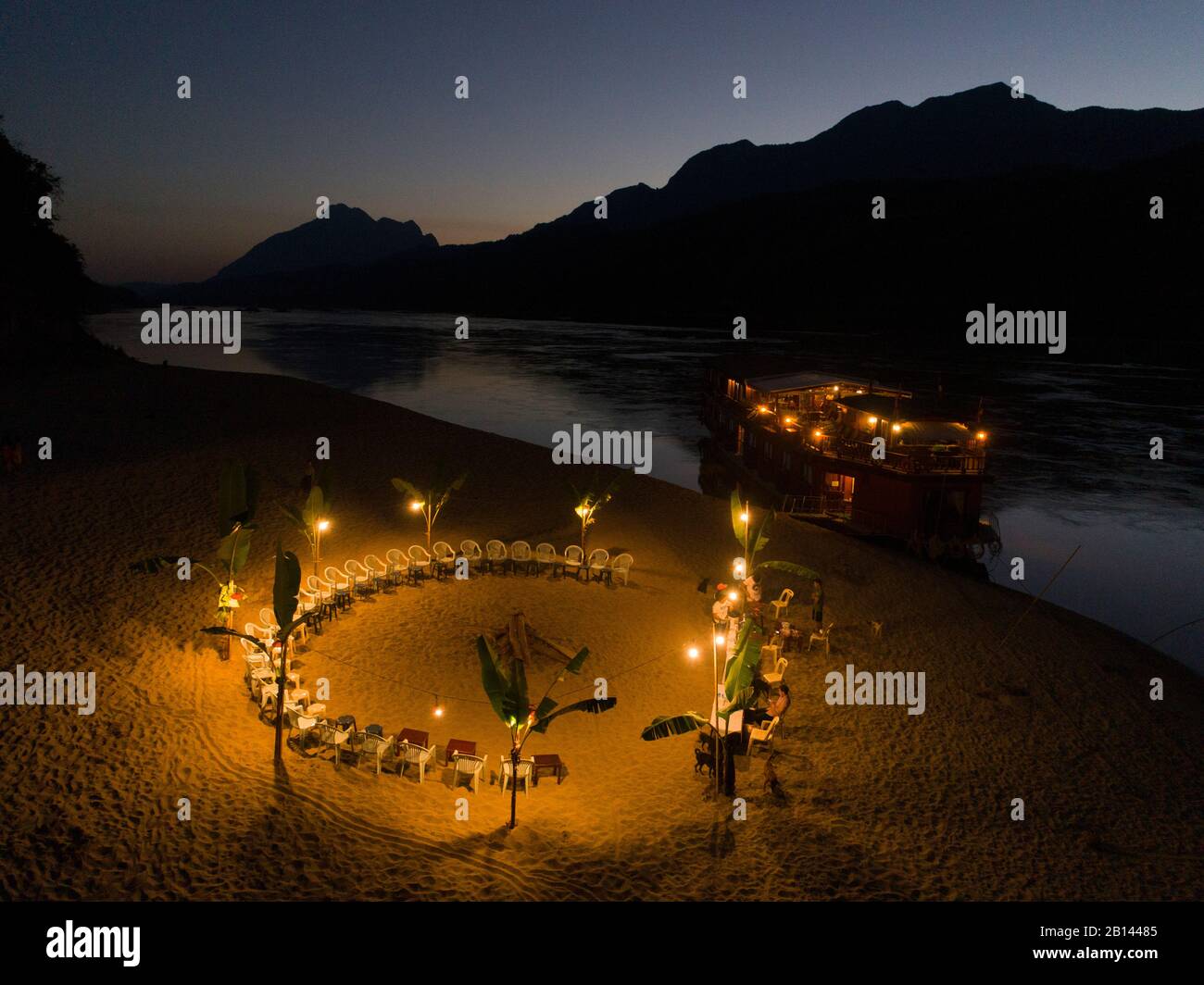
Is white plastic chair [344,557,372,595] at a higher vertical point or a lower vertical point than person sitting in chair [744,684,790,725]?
higher

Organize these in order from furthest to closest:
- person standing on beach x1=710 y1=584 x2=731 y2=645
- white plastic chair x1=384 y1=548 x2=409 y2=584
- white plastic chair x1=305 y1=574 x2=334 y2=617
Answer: white plastic chair x1=384 y1=548 x2=409 y2=584 < white plastic chair x1=305 y1=574 x2=334 y2=617 < person standing on beach x1=710 y1=584 x2=731 y2=645

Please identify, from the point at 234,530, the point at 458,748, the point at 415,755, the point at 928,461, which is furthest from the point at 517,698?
the point at 928,461

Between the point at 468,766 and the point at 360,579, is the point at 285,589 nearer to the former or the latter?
the point at 468,766

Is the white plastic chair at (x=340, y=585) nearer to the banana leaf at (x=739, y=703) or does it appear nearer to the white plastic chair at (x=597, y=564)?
the white plastic chair at (x=597, y=564)

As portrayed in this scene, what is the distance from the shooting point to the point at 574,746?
40.3 feet

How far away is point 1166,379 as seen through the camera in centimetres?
9106

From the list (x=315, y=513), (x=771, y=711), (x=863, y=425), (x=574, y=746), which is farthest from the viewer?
(x=863, y=425)

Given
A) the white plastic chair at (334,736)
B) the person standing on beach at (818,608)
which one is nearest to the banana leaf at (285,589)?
the white plastic chair at (334,736)

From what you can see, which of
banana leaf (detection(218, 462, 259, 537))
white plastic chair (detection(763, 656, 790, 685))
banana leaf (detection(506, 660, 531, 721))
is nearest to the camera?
banana leaf (detection(506, 660, 531, 721))

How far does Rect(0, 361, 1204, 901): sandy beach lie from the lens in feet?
29.2

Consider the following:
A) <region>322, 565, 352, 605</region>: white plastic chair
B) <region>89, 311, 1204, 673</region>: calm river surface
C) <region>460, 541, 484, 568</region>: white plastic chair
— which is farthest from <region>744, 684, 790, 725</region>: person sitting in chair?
<region>89, 311, 1204, 673</region>: calm river surface

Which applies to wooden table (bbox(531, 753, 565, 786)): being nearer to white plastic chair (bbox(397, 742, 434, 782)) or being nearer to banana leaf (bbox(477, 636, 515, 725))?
banana leaf (bbox(477, 636, 515, 725))

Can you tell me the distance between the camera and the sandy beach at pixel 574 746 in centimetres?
891
